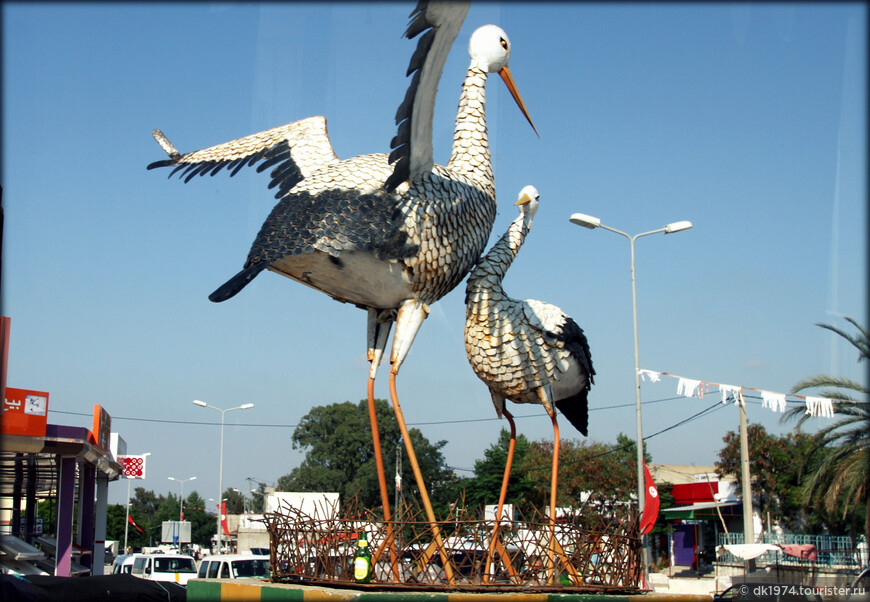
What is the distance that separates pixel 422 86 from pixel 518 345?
308 centimetres

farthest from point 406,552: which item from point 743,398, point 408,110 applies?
point 743,398

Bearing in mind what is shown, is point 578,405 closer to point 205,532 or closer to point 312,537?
point 312,537

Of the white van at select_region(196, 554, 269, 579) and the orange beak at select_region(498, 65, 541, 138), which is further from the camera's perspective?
the white van at select_region(196, 554, 269, 579)

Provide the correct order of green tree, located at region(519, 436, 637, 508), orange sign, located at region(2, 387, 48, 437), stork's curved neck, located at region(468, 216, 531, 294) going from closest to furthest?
stork's curved neck, located at region(468, 216, 531, 294) < orange sign, located at region(2, 387, 48, 437) < green tree, located at region(519, 436, 637, 508)

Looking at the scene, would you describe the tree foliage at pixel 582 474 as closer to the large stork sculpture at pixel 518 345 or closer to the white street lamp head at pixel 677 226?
the white street lamp head at pixel 677 226

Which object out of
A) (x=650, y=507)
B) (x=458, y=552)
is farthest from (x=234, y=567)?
(x=458, y=552)

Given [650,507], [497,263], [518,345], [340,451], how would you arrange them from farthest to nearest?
[340,451] < [650,507] < [497,263] < [518,345]

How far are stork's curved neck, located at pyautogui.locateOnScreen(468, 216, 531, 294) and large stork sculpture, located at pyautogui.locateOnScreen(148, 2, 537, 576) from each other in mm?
154

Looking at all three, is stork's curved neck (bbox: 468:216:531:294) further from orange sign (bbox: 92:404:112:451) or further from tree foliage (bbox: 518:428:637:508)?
tree foliage (bbox: 518:428:637:508)

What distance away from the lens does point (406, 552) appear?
813 cm

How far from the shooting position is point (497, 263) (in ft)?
32.4

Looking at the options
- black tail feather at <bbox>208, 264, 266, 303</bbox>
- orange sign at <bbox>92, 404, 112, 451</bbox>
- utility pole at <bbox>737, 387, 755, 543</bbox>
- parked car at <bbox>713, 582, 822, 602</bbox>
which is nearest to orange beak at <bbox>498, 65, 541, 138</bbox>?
black tail feather at <bbox>208, 264, 266, 303</bbox>

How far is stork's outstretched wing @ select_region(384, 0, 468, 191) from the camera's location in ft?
26.0

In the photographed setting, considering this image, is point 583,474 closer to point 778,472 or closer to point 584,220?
point 778,472
